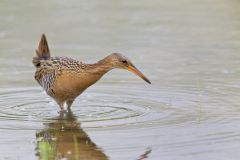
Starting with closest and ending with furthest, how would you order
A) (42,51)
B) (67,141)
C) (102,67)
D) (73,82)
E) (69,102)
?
1. (67,141)
2. (102,67)
3. (73,82)
4. (69,102)
5. (42,51)

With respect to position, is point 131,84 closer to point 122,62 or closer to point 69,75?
point 69,75

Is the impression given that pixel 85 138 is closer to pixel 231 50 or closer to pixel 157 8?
pixel 231 50

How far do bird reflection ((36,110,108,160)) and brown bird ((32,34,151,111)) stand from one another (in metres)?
0.34

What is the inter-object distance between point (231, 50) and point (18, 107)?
4.38 metres

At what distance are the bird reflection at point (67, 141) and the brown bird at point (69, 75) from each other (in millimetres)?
344

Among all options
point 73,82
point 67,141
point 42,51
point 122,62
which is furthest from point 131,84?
point 67,141

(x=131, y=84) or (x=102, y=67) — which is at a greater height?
(x=102, y=67)

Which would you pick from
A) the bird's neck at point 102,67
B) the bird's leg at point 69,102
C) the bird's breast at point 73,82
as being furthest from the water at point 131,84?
the bird's neck at point 102,67

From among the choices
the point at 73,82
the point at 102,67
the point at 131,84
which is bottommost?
the point at 131,84

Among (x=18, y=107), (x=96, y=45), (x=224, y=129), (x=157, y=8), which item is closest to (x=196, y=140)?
(x=224, y=129)

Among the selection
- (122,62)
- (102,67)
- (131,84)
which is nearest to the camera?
(122,62)

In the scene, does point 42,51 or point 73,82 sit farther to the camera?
point 42,51

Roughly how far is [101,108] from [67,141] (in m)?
1.57

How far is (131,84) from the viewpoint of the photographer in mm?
11125
